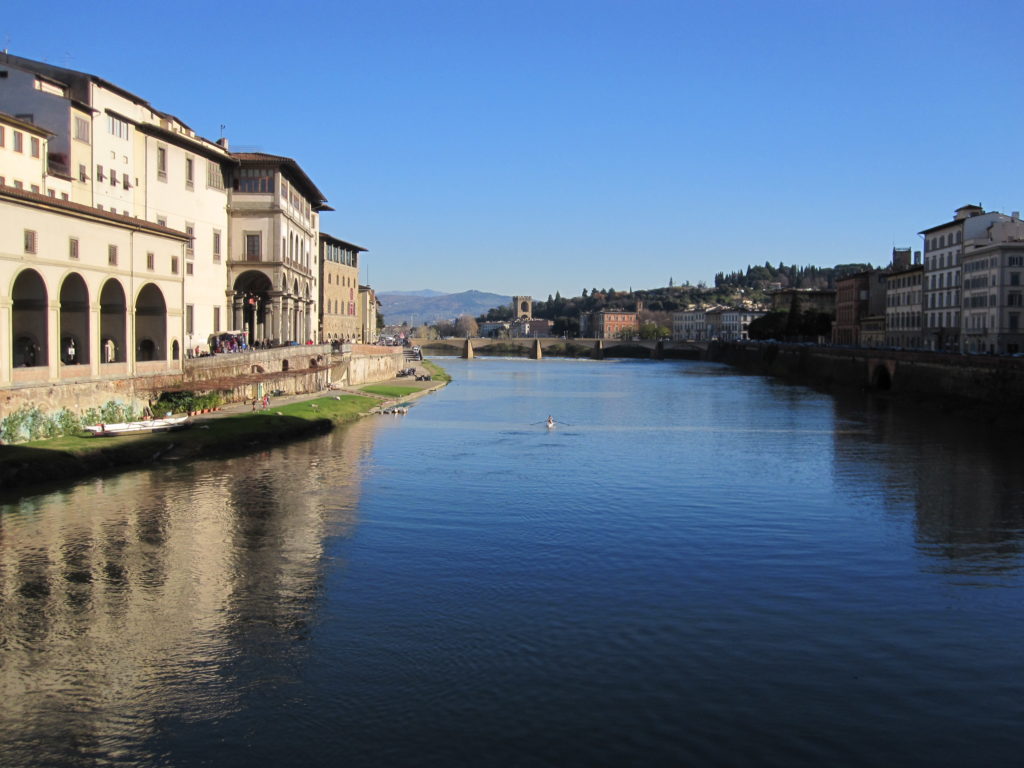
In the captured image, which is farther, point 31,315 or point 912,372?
point 912,372

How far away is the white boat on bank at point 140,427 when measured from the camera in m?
32.9

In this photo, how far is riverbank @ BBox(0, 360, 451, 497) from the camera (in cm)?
2778

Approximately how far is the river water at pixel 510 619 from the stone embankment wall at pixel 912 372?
2083 centimetres

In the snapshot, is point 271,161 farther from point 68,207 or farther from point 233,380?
point 68,207

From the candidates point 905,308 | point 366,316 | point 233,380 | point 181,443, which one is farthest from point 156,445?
point 366,316

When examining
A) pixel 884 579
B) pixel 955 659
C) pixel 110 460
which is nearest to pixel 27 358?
pixel 110 460

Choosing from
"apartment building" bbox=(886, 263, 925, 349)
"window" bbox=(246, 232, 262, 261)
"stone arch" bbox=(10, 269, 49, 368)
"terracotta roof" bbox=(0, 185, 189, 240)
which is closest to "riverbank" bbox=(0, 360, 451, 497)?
"stone arch" bbox=(10, 269, 49, 368)

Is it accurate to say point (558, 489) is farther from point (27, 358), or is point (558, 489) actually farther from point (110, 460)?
point (27, 358)

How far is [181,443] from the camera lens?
34.3 meters

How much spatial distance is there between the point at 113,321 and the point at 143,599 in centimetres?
2378

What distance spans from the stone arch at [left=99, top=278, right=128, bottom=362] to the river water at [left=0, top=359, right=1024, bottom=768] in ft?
28.1

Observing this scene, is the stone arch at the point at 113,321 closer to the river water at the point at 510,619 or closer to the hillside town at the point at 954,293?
the river water at the point at 510,619

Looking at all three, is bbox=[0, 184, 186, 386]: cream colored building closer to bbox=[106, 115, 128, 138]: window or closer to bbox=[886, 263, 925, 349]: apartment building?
bbox=[106, 115, 128, 138]: window

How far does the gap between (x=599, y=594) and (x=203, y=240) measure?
140 feet
